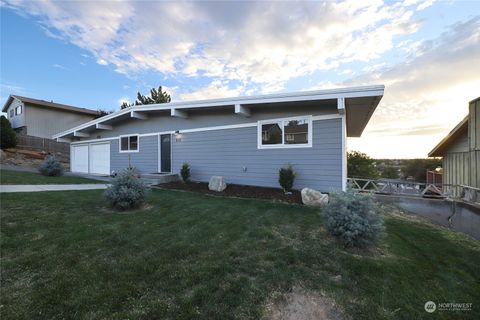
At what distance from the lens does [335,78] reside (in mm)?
10445

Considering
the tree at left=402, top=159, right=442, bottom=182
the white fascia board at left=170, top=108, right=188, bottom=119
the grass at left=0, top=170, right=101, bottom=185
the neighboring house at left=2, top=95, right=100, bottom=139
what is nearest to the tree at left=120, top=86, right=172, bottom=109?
the neighboring house at left=2, top=95, right=100, bottom=139

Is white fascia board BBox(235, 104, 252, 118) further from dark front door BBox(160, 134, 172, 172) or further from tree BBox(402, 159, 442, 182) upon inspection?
tree BBox(402, 159, 442, 182)

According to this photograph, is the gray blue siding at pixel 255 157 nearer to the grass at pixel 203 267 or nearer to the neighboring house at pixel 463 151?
the grass at pixel 203 267

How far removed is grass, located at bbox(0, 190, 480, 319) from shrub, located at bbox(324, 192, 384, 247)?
24 cm

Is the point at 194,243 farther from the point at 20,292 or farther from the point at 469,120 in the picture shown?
the point at 469,120

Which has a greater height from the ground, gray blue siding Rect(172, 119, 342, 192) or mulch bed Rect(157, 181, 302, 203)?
gray blue siding Rect(172, 119, 342, 192)

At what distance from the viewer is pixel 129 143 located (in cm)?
1225

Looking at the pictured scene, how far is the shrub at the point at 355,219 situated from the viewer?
3.46m

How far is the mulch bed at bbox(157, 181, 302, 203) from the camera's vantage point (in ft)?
23.3

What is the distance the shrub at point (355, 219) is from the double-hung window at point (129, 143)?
36.0 ft

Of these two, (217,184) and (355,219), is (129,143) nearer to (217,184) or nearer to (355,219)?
(217,184)

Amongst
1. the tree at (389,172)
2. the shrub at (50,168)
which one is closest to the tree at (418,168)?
the tree at (389,172)

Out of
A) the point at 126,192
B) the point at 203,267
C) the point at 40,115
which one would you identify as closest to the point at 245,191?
the point at 126,192

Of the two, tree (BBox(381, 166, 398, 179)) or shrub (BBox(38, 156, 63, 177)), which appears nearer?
shrub (BBox(38, 156, 63, 177))
